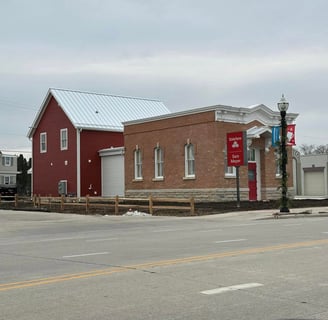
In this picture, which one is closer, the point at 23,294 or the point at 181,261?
the point at 23,294

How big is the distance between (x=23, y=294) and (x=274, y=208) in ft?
78.6

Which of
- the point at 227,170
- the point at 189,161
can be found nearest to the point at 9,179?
the point at 189,161

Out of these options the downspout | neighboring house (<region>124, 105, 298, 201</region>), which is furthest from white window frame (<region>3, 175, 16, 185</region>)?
neighboring house (<region>124, 105, 298, 201</region>)

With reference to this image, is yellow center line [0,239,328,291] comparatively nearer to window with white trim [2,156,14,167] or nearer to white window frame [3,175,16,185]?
white window frame [3,175,16,185]

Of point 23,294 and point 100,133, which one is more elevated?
point 100,133

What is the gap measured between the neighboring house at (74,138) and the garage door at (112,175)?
164 millimetres

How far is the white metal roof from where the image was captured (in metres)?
45.5

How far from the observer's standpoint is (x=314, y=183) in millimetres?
58250

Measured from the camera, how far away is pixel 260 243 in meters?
13.6

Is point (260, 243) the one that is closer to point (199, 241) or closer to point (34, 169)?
point (199, 241)

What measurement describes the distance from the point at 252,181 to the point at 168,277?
29415 mm

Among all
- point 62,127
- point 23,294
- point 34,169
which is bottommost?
point 23,294

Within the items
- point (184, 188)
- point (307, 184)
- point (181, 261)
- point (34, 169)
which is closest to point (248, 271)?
point (181, 261)

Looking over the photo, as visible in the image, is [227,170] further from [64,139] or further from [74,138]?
[64,139]
